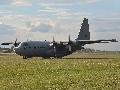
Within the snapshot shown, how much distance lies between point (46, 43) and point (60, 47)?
11.0 ft

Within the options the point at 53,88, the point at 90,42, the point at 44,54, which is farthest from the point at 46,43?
the point at 53,88

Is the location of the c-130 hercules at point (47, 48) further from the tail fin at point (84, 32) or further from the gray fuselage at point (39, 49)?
the tail fin at point (84, 32)

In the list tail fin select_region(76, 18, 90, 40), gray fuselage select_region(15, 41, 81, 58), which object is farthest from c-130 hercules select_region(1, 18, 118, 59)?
tail fin select_region(76, 18, 90, 40)

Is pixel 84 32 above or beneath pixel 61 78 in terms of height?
above

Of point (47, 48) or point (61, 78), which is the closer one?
point (61, 78)

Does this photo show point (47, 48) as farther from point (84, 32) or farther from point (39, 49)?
point (84, 32)

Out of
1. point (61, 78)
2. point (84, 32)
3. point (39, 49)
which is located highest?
point (84, 32)

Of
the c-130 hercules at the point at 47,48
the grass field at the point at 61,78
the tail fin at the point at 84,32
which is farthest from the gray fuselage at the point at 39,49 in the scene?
the grass field at the point at 61,78

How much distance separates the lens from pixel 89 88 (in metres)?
17.8

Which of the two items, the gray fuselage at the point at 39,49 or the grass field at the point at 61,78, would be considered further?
the gray fuselage at the point at 39,49

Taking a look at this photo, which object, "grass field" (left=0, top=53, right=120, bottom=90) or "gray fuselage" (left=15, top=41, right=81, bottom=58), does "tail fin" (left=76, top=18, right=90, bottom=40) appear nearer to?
"gray fuselage" (left=15, top=41, right=81, bottom=58)

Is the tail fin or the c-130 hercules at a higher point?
the tail fin

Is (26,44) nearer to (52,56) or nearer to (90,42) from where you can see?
(52,56)

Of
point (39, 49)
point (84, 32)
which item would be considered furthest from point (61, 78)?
point (84, 32)
